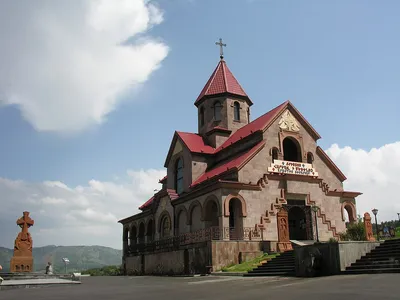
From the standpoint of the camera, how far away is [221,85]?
3750 centimetres

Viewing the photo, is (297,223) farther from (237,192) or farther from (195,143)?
(195,143)

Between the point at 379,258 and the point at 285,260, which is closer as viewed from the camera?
the point at 379,258

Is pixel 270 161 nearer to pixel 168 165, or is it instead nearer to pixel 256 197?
pixel 256 197

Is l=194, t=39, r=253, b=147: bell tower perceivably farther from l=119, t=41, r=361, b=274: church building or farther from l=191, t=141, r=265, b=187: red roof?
l=191, t=141, r=265, b=187: red roof

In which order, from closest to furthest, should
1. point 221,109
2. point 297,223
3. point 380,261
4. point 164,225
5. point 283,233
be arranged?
point 380,261 < point 283,233 < point 297,223 < point 164,225 < point 221,109

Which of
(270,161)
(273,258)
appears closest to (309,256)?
(273,258)

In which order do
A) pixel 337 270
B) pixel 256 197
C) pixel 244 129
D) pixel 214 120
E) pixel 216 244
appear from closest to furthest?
1. pixel 337 270
2. pixel 216 244
3. pixel 256 197
4. pixel 244 129
5. pixel 214 120

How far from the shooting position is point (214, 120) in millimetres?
36594

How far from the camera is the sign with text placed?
29.2 meters

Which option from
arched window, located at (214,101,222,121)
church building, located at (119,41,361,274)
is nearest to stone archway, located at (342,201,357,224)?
church building, located at (119,41,361,274)

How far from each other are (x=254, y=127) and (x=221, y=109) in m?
5.74

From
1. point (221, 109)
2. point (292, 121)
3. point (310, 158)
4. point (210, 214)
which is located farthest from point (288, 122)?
point (210, 214)

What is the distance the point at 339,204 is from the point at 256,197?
7657 mm

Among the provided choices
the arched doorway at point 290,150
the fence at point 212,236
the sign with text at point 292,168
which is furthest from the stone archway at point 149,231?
the sign with text at point 292,168
